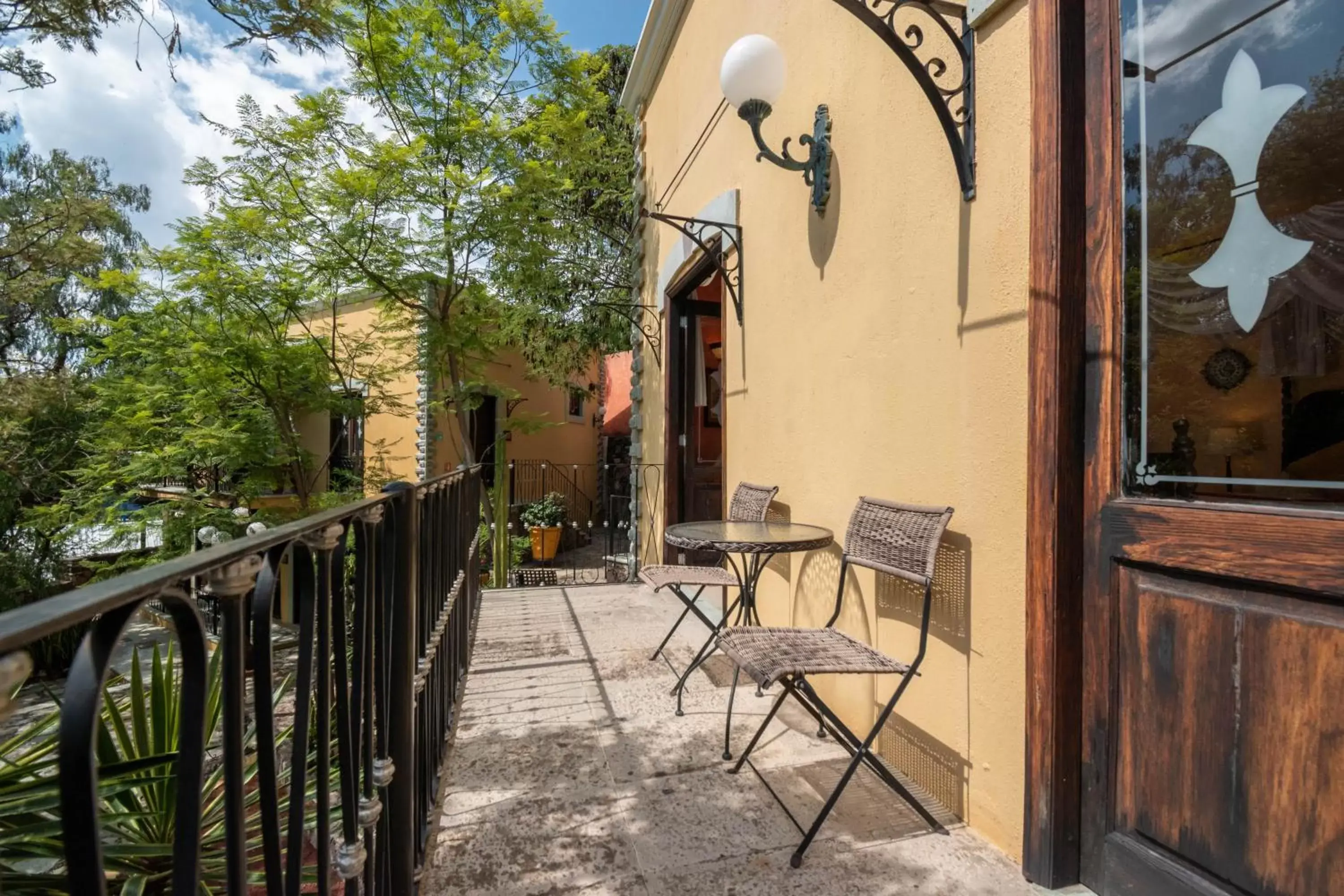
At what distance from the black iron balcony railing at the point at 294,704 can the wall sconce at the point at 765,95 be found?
1963 millimetres

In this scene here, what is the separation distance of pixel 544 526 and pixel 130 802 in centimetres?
785

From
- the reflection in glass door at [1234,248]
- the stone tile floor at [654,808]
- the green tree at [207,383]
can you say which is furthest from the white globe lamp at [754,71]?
the green tree at [207,383]

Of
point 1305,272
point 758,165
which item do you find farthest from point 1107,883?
point 758,165

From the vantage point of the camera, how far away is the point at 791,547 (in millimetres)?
2275

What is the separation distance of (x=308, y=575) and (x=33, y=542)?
10.2 meters

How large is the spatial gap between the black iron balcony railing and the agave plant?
2 cm

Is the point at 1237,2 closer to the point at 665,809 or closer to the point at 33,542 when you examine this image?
the point at 665,809

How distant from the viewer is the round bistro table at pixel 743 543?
2.26 meters

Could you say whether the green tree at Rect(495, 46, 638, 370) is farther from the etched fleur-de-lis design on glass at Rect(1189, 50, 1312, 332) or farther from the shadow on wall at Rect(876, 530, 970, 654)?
the etched fleur-de-lis design on glass at Rect(1189, 50, 1312, 332)

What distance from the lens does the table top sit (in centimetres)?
226

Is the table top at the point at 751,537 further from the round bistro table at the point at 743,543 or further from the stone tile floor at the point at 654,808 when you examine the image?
the stone tile floor at the point at 654,808

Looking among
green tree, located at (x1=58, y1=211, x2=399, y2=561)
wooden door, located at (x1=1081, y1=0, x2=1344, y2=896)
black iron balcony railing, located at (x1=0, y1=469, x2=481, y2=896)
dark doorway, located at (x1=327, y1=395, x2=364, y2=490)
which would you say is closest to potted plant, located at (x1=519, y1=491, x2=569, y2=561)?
dark doorway, located at (x1=327, y1=395, x2=364, y2=490)

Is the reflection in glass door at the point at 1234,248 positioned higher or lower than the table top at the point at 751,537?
higher

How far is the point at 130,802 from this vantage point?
4.10 ft
